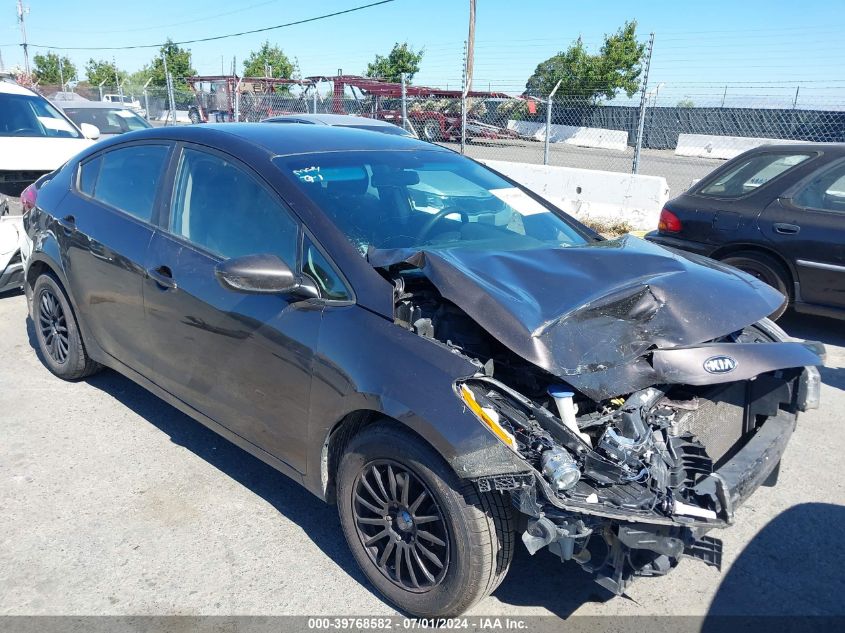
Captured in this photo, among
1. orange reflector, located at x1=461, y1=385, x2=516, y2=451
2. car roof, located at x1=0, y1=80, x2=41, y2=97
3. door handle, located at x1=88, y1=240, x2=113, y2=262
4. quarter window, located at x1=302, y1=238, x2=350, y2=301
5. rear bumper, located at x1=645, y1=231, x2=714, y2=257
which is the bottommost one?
rear bumper, located at x1=645, y1=231, x2=714, y2=257

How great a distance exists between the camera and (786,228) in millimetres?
5863

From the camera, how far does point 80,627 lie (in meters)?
2.68

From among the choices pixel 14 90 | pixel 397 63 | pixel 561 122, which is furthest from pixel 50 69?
pixel 14 90

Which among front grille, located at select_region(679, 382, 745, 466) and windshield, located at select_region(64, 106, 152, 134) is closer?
front grille, located at select_region(679, 382, 745, 466)

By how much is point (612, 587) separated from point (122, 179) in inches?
132

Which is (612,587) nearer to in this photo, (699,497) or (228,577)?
(699,497)

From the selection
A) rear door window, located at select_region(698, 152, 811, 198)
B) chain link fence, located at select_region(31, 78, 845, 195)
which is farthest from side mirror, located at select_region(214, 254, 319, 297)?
chain link fence, located at select_region(31, 78, 845, 195)

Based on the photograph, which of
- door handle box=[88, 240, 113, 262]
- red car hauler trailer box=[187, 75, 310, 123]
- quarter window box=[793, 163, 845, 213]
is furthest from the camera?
red car hauler trailer box=[187, 75, 310, 123]

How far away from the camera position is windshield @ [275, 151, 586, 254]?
10.3ft

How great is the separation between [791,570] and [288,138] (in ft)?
10.0

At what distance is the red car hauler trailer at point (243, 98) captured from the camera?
23.4 metres

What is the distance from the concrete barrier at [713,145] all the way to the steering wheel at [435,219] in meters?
23.1

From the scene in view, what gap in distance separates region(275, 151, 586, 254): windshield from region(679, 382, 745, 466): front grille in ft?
3.52

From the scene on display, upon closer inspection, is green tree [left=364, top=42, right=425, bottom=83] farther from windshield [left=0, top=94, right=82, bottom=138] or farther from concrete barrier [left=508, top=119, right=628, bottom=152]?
windshield [left=0, top=94, right=82, bottom=138]
